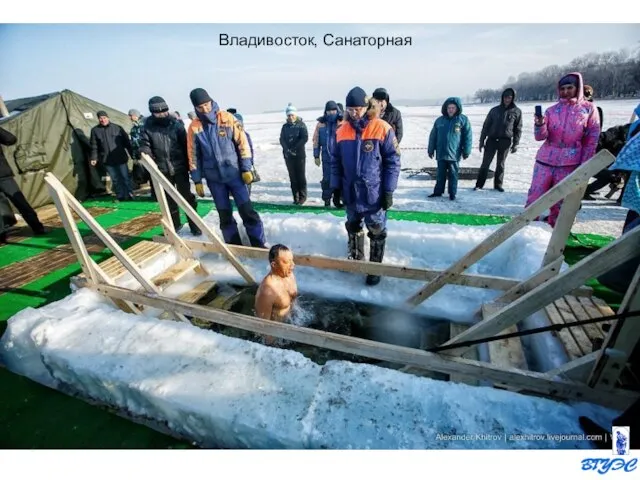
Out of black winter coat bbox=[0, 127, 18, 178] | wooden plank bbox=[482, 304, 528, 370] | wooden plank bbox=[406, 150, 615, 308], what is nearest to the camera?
wooden plank bbox=[406, 150, 615, 308]

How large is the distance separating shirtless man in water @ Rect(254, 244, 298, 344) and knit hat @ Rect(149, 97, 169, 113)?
3238 mm

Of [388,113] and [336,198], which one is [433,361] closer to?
[336,198]

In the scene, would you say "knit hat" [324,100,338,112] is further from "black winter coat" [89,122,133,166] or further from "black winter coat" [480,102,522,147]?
"black winter coat" [89,122,133,166]

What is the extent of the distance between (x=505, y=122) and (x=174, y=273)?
6997 millimetres

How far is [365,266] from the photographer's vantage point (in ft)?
11.9

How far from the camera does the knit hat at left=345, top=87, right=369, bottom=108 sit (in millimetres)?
3291

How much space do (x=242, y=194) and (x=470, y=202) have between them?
4765 millimetres

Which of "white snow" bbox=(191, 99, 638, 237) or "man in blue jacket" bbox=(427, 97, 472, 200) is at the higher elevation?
"man in blue jacket" bbox=(427, 97, 472, 200)

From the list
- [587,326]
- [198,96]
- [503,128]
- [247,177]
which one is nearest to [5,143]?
[198,96]

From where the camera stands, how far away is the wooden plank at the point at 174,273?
4090 mm

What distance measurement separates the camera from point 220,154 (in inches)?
170

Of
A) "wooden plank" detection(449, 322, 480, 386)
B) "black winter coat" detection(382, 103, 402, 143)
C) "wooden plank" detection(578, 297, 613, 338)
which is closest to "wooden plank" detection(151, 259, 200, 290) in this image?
"wooden plank" detection(449, 322, 480, 386)

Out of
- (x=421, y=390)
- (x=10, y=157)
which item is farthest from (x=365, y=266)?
(x=10, y=157)

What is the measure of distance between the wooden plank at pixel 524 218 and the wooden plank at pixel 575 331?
2.48ft
